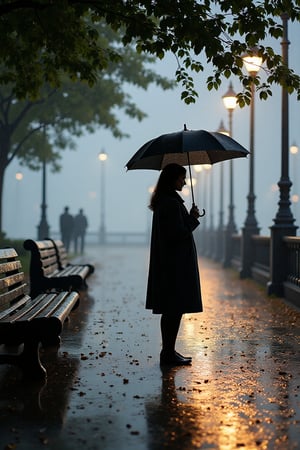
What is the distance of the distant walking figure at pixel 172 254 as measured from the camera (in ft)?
22.6

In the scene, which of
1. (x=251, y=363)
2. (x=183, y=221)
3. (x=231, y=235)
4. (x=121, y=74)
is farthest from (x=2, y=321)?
(x=121, y=74)

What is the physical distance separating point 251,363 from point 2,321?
2.61m

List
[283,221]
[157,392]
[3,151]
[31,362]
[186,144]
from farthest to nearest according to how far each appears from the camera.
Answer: [3,151], [283,221], [186,144], [31,362], [157,392]

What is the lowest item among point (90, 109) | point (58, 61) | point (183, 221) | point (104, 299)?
point (104, 299)

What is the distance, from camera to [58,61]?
912 cm

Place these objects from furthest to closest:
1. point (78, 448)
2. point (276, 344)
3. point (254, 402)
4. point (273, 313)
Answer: point (273, 313), point (276, 344), point (254, 402), point (78, 448)

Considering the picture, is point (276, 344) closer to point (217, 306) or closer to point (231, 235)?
point (217, 306)

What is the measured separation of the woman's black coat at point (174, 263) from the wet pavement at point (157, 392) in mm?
660

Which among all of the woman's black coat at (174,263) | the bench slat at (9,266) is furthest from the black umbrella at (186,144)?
the bench slat at (9,266)

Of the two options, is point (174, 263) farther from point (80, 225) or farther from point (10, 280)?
point (80, 225)

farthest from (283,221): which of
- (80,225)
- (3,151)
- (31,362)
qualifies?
(80,225)

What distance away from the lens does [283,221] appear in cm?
1413

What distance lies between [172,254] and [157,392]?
1579 mm

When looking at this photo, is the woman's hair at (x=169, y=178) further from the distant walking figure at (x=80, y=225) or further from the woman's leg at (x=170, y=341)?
the distant walking figure at (x=80, y=225)
